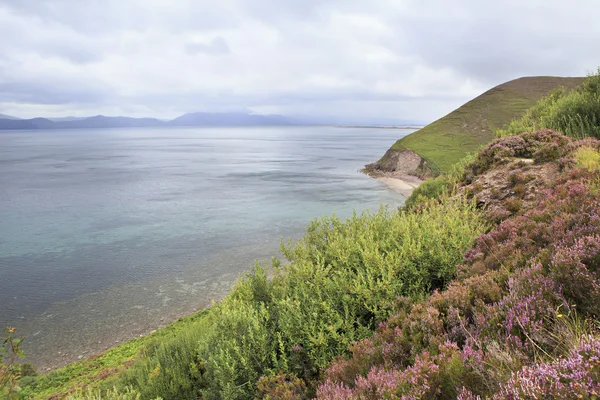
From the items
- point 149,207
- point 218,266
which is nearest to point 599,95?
point 218,266

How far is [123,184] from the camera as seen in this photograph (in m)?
63.8

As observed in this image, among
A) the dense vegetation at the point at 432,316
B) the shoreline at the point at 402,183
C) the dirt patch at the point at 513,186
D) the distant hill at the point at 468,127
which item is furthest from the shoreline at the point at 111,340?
the distant hill at the point at 468,127

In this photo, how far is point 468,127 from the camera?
8806 cm

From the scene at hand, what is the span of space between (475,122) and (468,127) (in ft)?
12.7

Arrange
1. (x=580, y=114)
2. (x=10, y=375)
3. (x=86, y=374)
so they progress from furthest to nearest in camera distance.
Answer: (x=580, y=114), (x=86, y=374), (x=10, y=375)

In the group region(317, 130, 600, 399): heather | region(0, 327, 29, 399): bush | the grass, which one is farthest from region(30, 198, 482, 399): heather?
the grass

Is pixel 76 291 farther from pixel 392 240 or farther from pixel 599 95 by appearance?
pixel 599 95

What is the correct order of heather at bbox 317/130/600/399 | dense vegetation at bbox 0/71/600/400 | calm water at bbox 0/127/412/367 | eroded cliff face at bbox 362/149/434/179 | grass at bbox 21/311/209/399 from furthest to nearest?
eroded cliff face at bbox 362/149/434/179, calm water at bbox 0/127/412/367, grass at bbox 21/311/209/399, dense vegetation at bbox 0/71/600/400, heather at bbox 317/130/600/399

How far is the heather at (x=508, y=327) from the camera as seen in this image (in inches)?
109

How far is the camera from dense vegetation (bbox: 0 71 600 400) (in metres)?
3.25

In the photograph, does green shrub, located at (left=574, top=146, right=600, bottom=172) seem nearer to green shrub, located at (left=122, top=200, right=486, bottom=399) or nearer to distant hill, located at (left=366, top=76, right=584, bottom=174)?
green shrub, located at (left=122, top=200, right=486, bottom=399)

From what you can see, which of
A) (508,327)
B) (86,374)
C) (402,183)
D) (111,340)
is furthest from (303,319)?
(402,183)

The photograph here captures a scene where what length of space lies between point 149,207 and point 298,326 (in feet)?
146

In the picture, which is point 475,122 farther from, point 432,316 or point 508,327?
point 508,327
